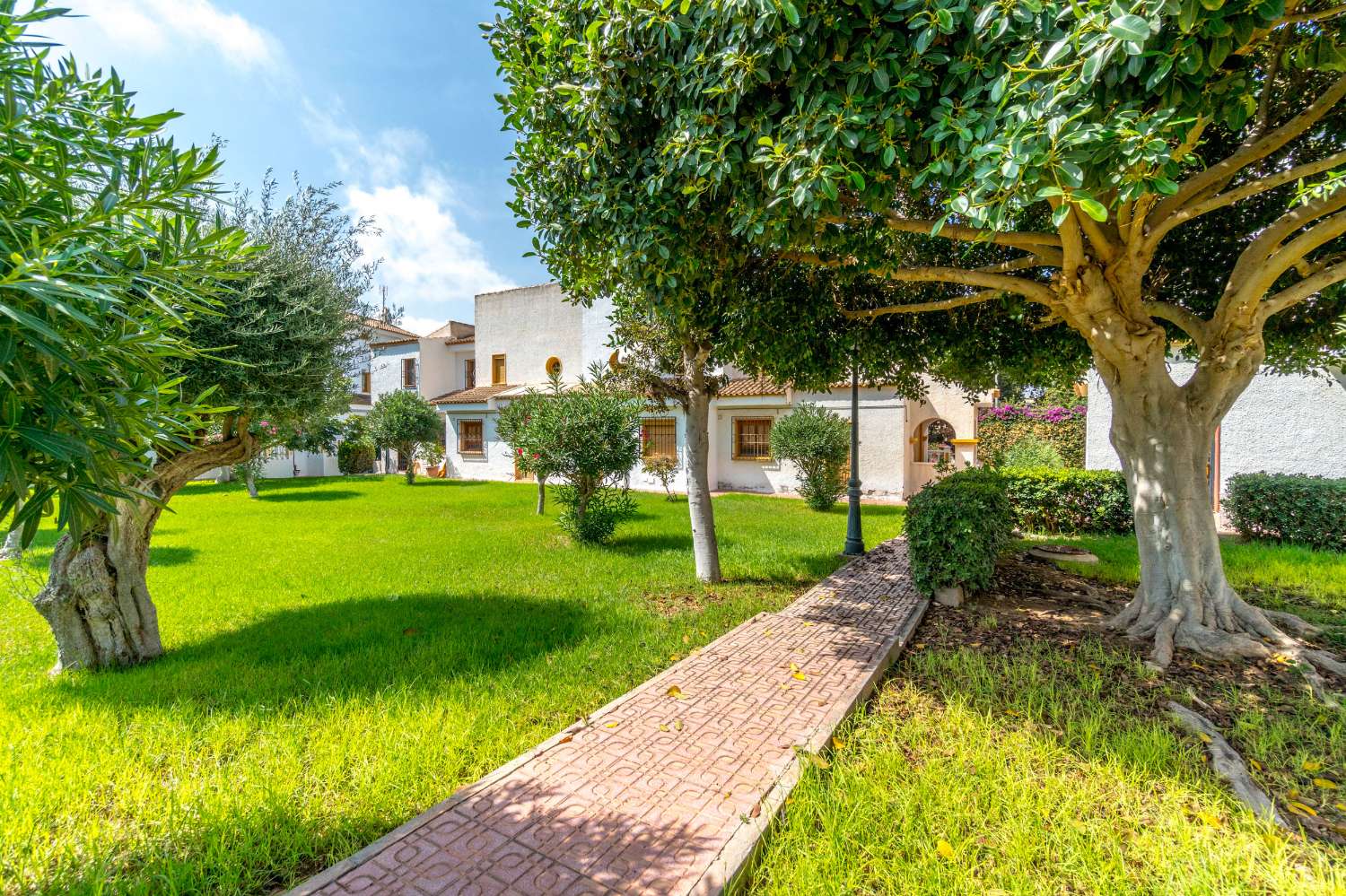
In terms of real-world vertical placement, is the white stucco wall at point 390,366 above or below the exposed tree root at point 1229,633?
above

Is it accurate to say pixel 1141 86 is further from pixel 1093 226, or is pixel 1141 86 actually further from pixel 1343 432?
pixel 1343 432

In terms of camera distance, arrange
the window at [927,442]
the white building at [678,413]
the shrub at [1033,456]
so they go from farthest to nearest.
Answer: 1. the window at [927,442]
2. the white building at [678,413]
3. the shrub at [1033,456]

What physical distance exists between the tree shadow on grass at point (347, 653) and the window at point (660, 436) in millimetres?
13390

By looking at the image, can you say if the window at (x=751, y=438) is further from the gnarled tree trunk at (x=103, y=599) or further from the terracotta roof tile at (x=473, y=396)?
the gnarled tree trunk at (x=103, y=599)

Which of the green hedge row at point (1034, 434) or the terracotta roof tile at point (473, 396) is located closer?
the green hedge row at point (1034, 434)

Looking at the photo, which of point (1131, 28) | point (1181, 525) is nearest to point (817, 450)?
point (1181, 525)

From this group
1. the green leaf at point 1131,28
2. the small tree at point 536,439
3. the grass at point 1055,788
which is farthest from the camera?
the small tree at point 536,439

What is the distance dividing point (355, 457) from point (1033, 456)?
96.0ft

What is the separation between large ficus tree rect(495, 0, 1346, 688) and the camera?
2555 millimetres

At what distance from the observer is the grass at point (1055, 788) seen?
233 cm

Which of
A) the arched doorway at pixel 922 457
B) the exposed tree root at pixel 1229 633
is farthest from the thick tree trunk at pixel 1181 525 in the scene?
the arched doorway at pixel 922 457

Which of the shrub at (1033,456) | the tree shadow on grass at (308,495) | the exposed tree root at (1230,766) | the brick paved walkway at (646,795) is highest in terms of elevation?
the shrub at (1033,456)

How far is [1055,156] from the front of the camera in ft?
8.14

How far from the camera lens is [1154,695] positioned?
154 inches
